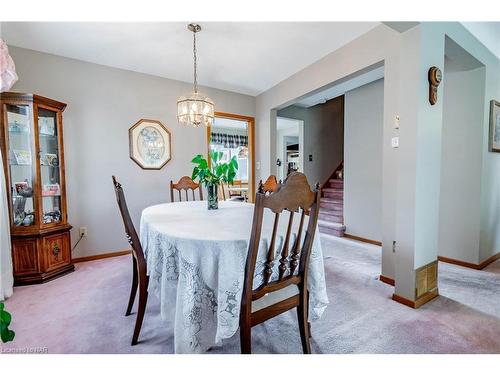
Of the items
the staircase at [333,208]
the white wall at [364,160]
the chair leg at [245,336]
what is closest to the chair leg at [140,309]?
the chair leg at [245,336]

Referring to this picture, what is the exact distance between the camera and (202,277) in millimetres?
1112

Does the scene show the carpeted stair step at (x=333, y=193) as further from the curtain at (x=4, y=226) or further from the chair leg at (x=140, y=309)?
the curtain at (x=4, y=226)

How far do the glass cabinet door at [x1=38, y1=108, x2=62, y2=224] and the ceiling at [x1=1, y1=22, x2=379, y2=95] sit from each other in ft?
2.39

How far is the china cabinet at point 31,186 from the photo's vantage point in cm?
220

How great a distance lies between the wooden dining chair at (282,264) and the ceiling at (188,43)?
182cm

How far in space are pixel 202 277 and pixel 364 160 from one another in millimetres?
3298

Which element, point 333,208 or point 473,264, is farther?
point 333,208

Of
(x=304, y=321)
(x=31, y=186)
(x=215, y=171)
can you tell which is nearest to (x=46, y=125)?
(x=31, y=186)

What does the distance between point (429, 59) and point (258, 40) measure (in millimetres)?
1494

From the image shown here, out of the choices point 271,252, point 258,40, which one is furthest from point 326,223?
point 271,252

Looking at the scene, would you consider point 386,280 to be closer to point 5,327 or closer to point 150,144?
point 5,327

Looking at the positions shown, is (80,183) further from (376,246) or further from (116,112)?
(376,246)
